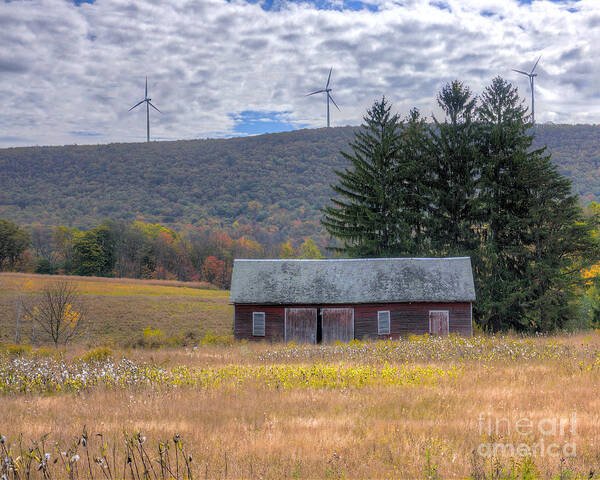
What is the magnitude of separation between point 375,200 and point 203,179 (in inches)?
5055

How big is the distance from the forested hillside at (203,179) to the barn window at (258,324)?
262 feet

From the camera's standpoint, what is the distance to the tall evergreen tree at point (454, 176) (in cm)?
3419

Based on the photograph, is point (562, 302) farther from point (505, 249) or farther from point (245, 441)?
point (245, 441)

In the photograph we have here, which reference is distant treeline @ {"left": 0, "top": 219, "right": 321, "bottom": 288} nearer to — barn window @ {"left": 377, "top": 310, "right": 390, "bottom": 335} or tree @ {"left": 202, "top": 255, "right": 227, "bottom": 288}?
tree @ {"left": 202, "top": 255, "right": 227, "bottom": 288}

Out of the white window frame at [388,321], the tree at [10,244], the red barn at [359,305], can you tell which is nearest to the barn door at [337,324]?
the red barn at [359,305]

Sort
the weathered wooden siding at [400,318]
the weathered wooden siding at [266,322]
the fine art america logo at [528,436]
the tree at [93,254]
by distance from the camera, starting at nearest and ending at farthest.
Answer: the fine art america logo at [528,436] → the weathered wooden siding at [400,318] → the weathered wooden siding at [266,322] → the tree at [93,254]

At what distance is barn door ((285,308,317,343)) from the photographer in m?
29.8

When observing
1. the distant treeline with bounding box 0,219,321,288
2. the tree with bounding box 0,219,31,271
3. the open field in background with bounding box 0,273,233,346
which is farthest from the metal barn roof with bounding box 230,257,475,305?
the tree with bounding box 0,219,31,271

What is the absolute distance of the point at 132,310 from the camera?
5056cm

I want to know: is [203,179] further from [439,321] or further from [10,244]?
[439,321]

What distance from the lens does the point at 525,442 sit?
23.6ft

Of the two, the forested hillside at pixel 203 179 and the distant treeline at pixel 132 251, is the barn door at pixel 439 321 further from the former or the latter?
the forested hillside at pixel 203 179

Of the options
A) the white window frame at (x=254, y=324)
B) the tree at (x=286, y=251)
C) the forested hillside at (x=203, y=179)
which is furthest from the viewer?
the forested hillside at (x=203, y=179)

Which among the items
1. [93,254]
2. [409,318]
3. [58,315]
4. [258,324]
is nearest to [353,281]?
[409,318]
